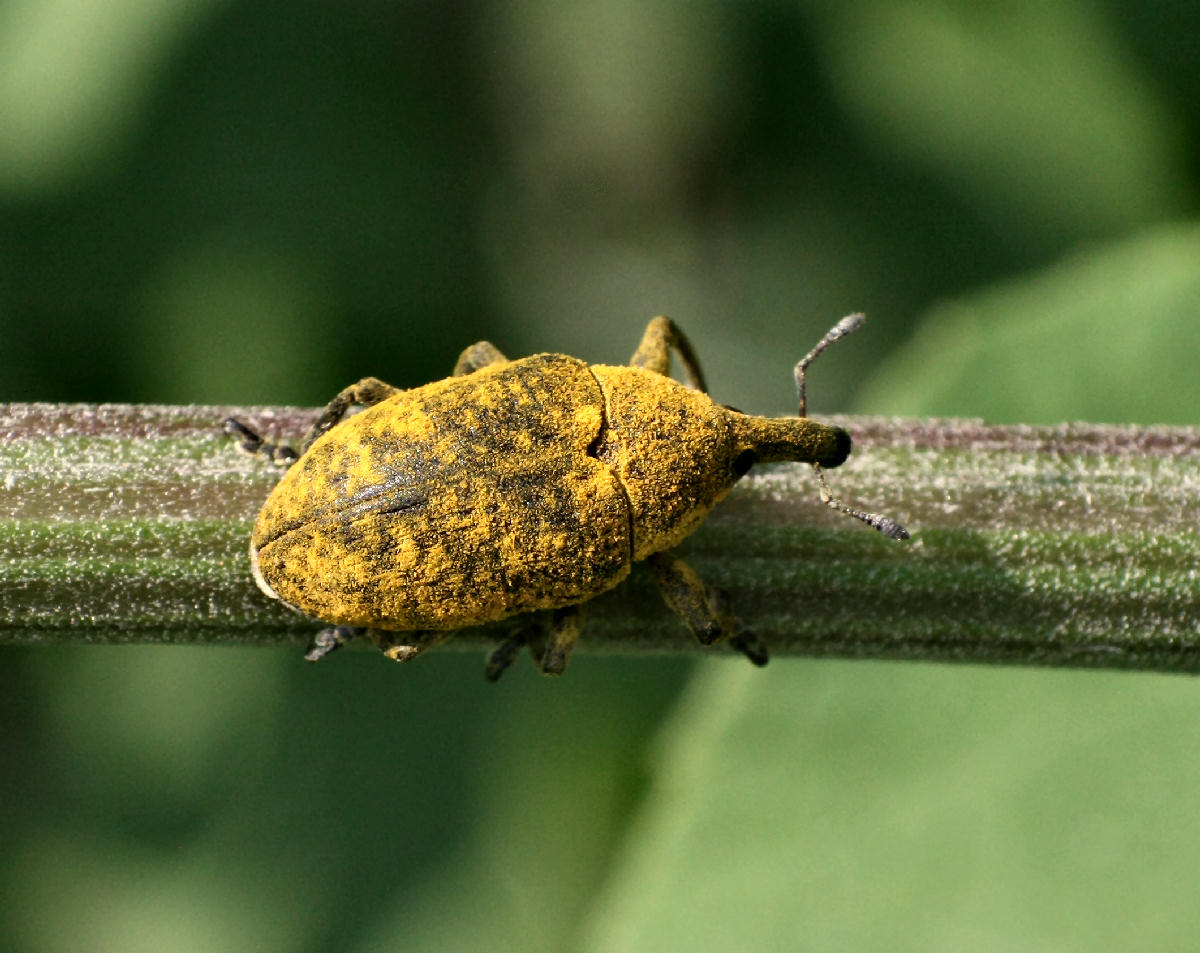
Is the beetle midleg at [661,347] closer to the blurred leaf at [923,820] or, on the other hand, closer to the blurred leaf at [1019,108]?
the blurred leaf at [923,820]

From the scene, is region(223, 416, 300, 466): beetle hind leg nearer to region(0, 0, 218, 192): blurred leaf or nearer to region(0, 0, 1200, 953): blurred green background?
region(0, 0, 1200, 953): blurred green background

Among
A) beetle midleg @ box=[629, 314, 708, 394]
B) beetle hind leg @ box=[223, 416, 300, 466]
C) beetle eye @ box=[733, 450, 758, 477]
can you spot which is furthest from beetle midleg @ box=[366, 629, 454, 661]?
beetle midleg @ box=[629, 314, 708, 394]

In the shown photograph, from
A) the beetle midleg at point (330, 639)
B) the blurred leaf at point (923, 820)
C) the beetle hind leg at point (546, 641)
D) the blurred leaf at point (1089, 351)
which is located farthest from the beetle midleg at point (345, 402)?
the blurred leaf at point (1089, 351)

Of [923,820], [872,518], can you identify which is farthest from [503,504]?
[923,820]

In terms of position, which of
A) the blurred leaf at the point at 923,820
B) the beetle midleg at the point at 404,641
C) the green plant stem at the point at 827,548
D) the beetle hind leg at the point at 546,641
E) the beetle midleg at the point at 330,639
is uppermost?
the green plant stem at the point at 827,548

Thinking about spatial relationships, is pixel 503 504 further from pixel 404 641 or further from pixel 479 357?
pixel 479 357
